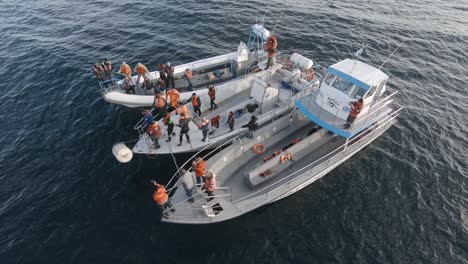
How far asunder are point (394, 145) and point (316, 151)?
19.9ft

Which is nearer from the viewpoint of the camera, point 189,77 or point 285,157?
point 285,157

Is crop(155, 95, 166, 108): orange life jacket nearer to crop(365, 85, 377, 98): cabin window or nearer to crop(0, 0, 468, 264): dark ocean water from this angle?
crop(0, 0, 468, 264): dark ocean water

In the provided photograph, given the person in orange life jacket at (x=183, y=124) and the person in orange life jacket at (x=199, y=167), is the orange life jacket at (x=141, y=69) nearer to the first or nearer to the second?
the person in orange life jacket at (x=183, y=124)

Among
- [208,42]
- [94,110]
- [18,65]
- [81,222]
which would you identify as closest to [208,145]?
[81,222]

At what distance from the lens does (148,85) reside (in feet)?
64.5

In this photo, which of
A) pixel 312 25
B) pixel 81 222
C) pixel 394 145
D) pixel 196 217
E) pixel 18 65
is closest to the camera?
pixel 196 217

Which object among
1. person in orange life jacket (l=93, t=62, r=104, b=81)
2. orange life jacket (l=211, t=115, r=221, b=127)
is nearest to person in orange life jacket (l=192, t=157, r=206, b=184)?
orange life jacket (l=211, t=115, r=221, b=127)

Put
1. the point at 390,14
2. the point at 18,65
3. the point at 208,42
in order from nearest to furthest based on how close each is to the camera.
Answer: the point at 18,65
the point at 208,42
the point at 390,14

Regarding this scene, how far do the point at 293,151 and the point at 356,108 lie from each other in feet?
13.2

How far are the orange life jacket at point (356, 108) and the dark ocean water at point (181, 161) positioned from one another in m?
4.05

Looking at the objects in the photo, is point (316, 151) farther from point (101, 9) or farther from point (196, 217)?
point (101, 9)

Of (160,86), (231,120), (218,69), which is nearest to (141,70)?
(160,86)

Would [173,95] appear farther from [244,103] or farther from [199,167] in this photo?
[199,167]

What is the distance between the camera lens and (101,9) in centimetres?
3512
